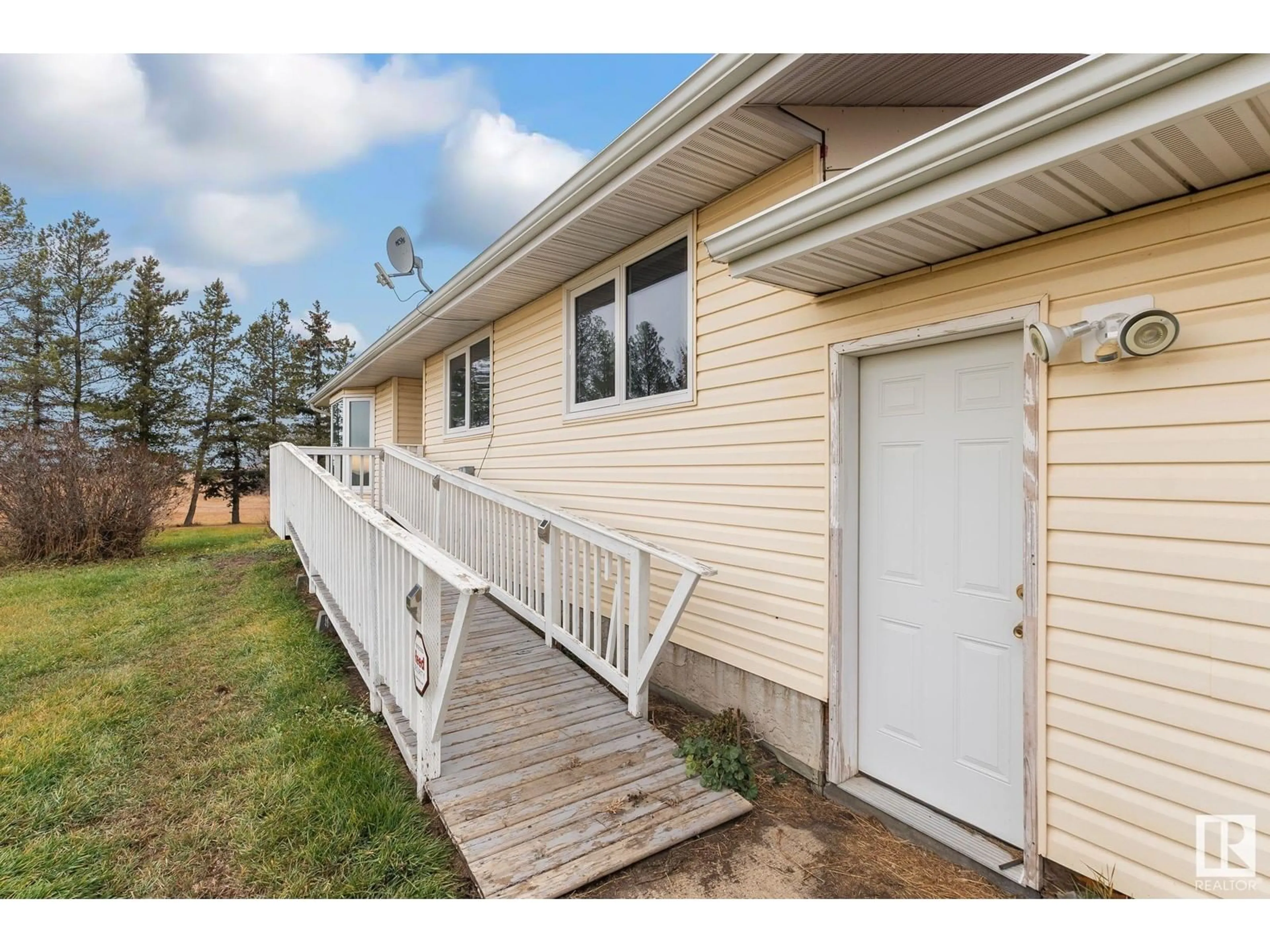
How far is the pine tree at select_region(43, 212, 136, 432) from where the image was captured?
1688 cm

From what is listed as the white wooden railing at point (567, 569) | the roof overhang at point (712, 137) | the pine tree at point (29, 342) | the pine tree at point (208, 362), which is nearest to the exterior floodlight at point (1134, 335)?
the roof overhang at point (712, 137)

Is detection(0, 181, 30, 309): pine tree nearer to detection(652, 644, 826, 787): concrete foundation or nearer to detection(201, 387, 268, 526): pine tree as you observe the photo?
detection(201, 387, 268, 526): pine tree

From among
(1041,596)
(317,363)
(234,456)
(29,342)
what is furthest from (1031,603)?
(317,363)

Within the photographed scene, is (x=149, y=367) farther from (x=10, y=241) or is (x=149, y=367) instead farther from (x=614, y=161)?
(x=614, y=161)

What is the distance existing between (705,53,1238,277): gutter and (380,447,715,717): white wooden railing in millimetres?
1692

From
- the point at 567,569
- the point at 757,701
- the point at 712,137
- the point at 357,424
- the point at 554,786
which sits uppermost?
the point at 712,137

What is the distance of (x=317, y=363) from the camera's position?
26078 millimetres

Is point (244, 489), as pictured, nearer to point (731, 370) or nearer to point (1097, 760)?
point (731, 370)

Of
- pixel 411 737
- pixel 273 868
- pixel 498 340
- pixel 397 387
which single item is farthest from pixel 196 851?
pixel 397 387

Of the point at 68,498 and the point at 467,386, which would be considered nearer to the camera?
the point at 467,386

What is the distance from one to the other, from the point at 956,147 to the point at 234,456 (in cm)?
2462

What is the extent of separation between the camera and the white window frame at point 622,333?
4027mm

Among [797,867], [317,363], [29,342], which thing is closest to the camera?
[797,867]

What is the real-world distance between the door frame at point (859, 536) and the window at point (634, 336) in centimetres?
124
